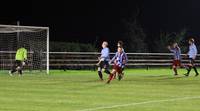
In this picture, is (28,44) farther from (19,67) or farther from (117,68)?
(117,68)

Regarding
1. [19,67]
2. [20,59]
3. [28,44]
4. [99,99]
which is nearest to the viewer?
[99,99]

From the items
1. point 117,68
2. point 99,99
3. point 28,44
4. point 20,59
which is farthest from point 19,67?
point 99,99

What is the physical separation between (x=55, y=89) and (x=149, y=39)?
127 ft

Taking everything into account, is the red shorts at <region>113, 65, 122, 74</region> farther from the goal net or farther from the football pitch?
the goal net

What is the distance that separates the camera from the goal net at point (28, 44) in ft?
131

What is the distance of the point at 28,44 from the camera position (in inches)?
1629

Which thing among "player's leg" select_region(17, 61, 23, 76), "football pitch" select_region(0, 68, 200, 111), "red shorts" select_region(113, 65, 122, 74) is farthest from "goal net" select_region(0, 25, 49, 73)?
"football pitch" select_region(0, 68, 200, 111)

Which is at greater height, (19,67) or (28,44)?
(28,44)

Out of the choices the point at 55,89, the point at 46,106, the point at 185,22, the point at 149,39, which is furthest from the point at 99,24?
the point at 46,106

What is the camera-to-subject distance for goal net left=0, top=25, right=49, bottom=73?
39828mm

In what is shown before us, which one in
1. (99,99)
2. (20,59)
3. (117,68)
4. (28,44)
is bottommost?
(99,99)

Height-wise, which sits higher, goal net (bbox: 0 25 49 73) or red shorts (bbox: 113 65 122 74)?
goal net (bbox: 0 25 49 73)

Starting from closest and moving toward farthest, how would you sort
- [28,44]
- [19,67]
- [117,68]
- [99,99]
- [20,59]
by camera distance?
[99,99], [117,68], [19,67], [20,59], [28,44]

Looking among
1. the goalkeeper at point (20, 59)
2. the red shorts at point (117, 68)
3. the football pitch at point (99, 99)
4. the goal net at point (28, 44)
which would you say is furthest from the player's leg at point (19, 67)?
the football pitch at point (99, 99)
